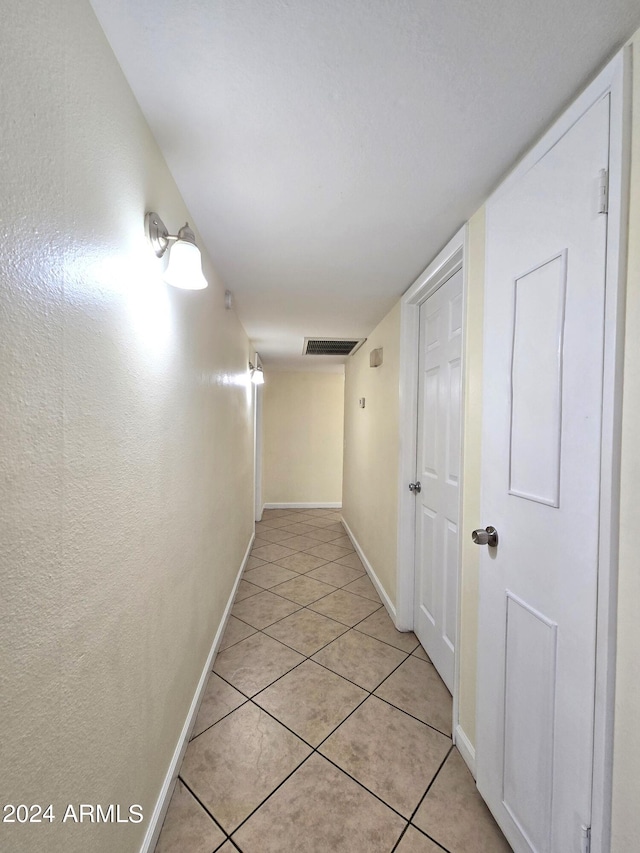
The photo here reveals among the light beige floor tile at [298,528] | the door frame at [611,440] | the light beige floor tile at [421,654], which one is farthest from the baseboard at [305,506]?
the door frame at [611,440]

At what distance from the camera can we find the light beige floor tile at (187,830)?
1.09m

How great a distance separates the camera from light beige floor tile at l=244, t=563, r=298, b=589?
3031 mm

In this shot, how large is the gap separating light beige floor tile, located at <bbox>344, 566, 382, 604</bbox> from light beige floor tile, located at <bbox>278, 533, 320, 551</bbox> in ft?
3.15

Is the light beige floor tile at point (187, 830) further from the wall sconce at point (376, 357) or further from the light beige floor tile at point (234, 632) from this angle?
the wall sconce at point (376, 357)

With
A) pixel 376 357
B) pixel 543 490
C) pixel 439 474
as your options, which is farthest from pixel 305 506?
pixel 543 490

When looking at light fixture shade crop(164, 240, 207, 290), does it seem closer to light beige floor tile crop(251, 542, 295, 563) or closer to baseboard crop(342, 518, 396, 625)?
baseboard crop(342, 518, 396, 625)

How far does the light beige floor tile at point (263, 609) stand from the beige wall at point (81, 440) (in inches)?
46.8

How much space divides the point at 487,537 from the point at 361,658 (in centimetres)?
133

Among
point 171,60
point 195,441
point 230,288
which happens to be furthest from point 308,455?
point 171,60

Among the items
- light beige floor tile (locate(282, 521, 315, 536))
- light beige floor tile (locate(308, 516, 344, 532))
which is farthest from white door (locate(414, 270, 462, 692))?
light beige floor tile (locate(308, 516, 344, 532))

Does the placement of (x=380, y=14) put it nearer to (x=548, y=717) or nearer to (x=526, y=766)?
(x=548, y=717)

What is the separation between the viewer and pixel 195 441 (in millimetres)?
1582

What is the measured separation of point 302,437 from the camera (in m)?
5.80

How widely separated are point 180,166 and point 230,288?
1.10 m
